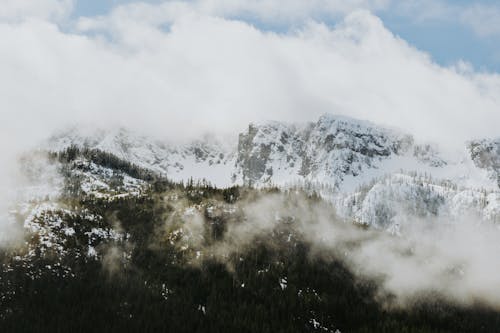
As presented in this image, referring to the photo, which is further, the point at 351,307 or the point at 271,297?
the point at 351,307

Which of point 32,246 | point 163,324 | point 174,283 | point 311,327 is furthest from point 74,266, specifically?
point 311,327

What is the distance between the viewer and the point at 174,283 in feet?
613

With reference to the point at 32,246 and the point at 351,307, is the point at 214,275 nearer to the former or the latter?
the point at 351,307

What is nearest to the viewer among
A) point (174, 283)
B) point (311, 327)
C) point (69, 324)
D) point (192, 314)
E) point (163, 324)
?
point (69, 324)

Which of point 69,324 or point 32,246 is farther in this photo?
point 32,246

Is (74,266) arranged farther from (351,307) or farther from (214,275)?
(351,307)

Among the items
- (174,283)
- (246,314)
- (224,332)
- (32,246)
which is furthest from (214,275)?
(32,246)

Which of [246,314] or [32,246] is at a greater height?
[32,246]

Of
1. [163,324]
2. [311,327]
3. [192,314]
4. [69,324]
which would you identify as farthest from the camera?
[311,327]

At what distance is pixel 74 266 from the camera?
178500mm

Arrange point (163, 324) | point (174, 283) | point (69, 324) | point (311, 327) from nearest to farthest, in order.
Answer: point (69, 324) → point (163, 324) → point (311, 327) → point (174, 283)

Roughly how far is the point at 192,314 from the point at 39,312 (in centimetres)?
4571

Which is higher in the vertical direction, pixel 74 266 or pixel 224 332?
pixel 74 266

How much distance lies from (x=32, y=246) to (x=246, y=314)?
83.0 meters
